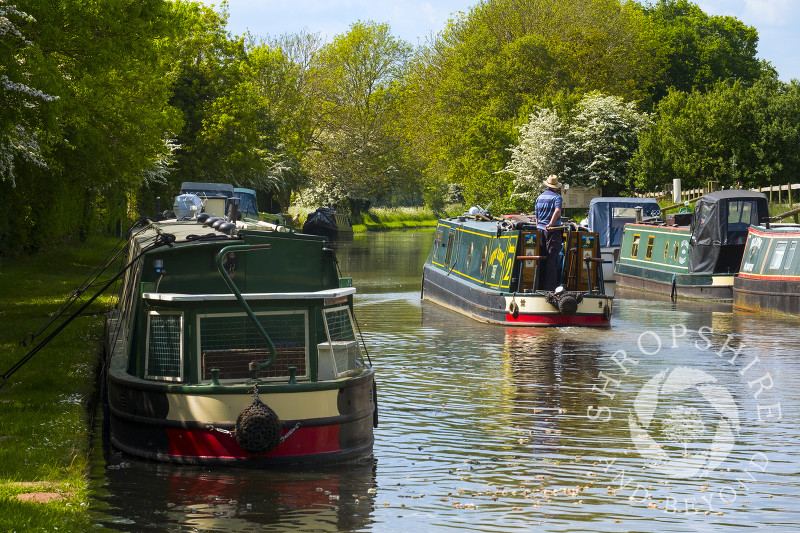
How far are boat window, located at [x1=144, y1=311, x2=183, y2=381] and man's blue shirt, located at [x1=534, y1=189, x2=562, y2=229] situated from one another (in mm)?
12414

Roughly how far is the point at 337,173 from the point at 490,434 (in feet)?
223

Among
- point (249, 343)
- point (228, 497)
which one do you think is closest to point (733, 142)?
point (249, 343)

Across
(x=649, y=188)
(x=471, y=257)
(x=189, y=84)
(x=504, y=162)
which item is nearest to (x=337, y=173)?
(x=504, y=162)

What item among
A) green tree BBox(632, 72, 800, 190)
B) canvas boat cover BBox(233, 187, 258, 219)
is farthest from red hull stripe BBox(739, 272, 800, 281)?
green tree BBox(632, 72, 800, 190)

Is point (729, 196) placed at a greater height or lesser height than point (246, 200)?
greater

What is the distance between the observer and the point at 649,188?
166ft

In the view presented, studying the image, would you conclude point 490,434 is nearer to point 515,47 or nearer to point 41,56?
point 41,56

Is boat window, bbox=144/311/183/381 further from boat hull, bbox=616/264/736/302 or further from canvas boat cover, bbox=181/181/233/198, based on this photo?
canvas boat cover, bbox=181/181/233/198

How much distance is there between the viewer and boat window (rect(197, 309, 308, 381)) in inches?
444

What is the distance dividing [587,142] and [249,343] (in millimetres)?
43708

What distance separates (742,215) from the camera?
2922cm

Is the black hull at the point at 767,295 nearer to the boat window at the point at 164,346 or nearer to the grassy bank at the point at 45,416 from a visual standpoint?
the grassy bank at the point at 45,416

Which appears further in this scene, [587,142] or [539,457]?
[587,142]

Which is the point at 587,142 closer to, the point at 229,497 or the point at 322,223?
the point at 322,223
